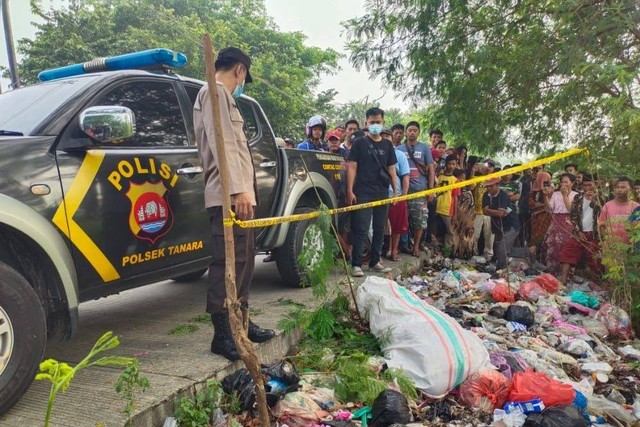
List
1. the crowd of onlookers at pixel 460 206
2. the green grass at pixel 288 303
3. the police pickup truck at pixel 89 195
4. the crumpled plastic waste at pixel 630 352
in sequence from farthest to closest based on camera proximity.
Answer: the crowd of onlookers at pixel 460 206 → the crumpled plastic waste at pixel 630 352 → the green grass at pixel 288 303 → the police pickup truck at pixel 89 195

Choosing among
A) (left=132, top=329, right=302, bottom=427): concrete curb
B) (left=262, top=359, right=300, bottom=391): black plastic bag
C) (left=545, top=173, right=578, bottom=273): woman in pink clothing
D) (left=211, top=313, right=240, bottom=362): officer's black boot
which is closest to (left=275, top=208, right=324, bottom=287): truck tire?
(left=132, top=329, right=302, bottom=427): concrete curb

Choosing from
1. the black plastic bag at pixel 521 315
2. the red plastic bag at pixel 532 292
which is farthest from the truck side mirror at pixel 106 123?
the red plastic bag at pixel 532 292

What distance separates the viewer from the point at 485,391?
10.1ft

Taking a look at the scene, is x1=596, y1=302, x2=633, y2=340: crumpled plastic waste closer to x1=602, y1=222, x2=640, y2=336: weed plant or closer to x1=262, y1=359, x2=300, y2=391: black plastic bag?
x1=602, y1=222, x2=640, y2=336: weed plant

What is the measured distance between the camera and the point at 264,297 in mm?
4539

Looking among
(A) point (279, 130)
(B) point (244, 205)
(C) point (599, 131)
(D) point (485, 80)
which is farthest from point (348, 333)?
(A) point (279, 130)

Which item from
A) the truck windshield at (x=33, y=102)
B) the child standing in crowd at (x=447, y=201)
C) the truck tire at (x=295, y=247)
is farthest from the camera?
the child standing in crowd at (x=447, y=201)

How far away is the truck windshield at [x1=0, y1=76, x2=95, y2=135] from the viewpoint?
2.70 m

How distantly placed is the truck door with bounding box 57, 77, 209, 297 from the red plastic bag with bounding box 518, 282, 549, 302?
3.84 metres

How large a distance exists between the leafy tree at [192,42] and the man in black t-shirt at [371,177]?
35.4ft

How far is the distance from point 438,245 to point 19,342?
647 cm

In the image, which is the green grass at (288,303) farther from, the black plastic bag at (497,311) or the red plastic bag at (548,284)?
the red plastic bag at (548,284)

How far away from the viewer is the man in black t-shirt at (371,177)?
17.7 feet

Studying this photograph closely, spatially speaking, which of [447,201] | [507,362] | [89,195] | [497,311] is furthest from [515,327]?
[89,195]
